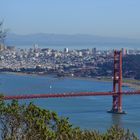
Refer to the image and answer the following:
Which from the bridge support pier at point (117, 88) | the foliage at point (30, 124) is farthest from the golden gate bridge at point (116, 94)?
the foliage at point (30, 124)

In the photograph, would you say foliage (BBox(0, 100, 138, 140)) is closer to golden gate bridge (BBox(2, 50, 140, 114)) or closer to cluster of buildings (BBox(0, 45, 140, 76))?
golden gate bridge (BBox(2, 50, 140, 114))

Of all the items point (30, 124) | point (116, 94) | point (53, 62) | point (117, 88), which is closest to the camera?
point (30, 124)

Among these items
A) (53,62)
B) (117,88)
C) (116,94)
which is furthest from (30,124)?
(53,62)

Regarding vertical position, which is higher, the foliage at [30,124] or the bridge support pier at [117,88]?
the foliage at [30,124]

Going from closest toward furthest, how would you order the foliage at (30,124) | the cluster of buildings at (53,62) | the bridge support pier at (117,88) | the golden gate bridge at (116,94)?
the foliage at (30,124), the golden gate bridge at (116,94), the bridge support pier at (117,88), the cluster of buildings at (53,62)

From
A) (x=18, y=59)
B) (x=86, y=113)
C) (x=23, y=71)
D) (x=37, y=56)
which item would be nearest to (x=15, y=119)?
(x=86, y=113)

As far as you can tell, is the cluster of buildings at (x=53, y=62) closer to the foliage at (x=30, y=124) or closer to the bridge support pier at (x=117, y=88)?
the bridge support pier at (x=117, y=88)

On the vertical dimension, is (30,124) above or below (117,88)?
above

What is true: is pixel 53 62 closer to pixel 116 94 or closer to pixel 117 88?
pixel 117 88

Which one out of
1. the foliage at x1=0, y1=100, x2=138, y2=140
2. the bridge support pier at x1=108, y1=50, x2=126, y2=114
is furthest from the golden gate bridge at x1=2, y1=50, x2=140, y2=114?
the foliage at x1=0, y1=100, x2=138, y2=140

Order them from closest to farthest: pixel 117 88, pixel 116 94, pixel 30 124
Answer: pixel 30 124 < pixel 116 94 < pixel 117 88

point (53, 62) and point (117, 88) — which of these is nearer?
point (117, 88)
